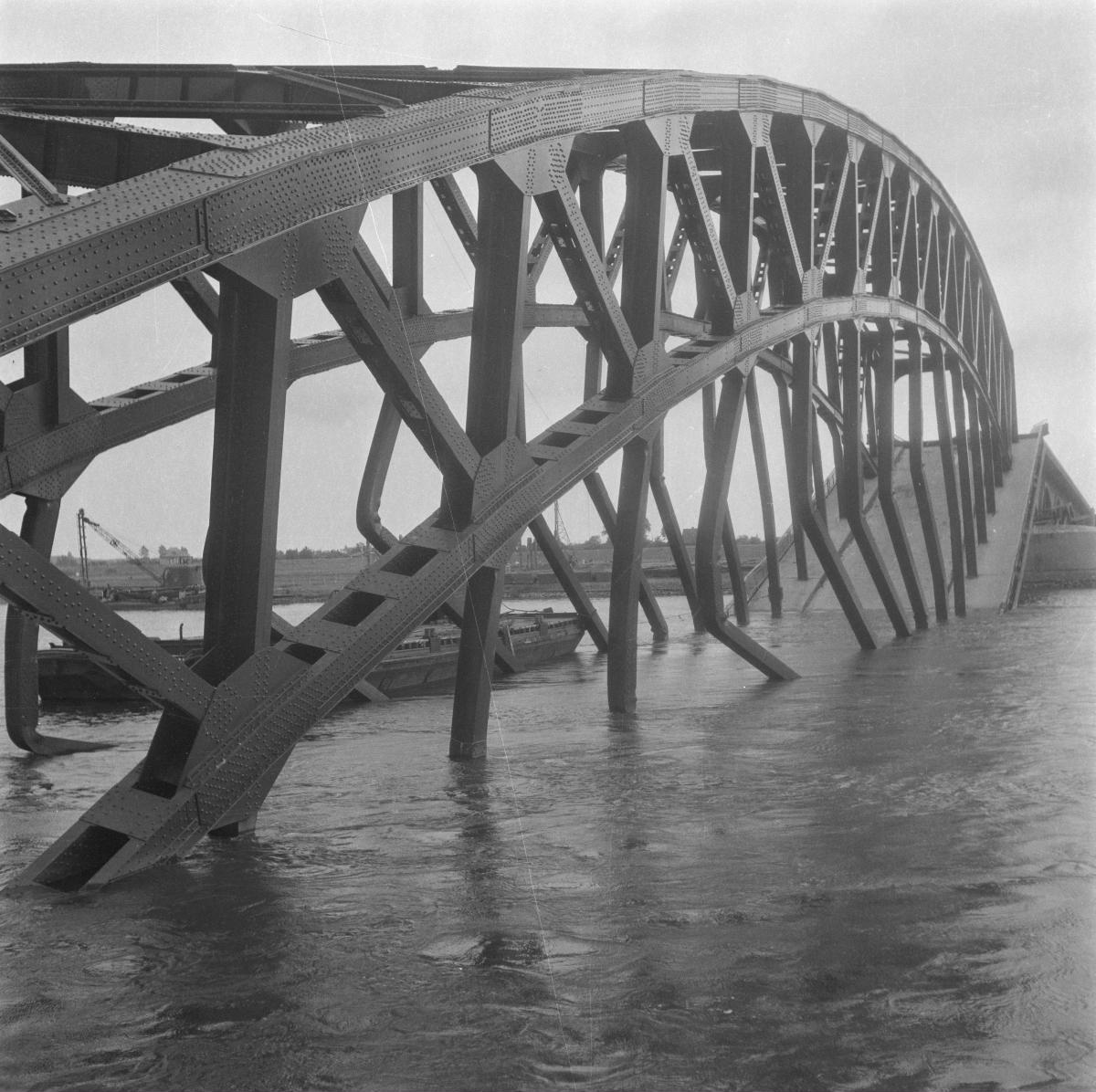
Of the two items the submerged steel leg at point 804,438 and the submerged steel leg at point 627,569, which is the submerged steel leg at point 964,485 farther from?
the submerged steel leg at point 627,569

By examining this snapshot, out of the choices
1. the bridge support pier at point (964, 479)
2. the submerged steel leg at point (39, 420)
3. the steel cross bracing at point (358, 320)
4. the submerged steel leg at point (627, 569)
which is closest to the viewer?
the steel cross bracing at point (358, 320)

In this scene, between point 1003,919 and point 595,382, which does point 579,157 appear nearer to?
point 595,382

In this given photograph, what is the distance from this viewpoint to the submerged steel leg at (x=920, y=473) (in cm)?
3170

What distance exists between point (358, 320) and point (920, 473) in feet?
84.9

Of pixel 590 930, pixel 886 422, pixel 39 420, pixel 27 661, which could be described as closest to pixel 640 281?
pixel 39 420

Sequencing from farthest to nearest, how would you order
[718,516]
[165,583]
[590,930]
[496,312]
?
[165,583] → [718,516] → [496,312] → [590,930]

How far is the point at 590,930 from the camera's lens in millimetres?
6898

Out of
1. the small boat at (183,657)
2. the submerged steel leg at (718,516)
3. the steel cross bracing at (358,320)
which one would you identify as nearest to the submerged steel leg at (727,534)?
the steel cross bracing at (358,320)

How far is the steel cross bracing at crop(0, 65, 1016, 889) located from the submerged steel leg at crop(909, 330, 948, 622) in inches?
280

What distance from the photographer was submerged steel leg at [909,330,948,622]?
31703 millimetres

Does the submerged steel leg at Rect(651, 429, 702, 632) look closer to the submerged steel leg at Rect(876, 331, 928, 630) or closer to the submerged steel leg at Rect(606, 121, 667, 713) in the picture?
the submerged steel leg at Rect(876, 331, 928, 630)

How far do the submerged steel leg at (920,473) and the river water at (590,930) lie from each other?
1882 cm

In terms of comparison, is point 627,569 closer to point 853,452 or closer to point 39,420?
point 39,420

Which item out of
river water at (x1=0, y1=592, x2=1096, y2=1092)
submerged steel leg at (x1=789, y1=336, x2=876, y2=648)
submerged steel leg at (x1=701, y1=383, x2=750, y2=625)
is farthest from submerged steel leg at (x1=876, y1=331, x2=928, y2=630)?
river water at (x1=0, y1=592, x2=1096, y2=1092)
